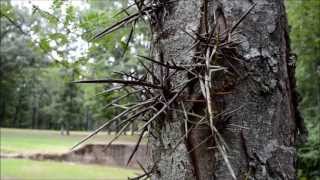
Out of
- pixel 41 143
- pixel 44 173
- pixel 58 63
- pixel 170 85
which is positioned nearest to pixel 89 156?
pixel 44 173

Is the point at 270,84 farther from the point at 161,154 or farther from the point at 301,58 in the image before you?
the point at 301,58

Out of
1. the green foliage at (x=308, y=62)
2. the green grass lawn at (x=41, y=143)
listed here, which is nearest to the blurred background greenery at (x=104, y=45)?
the green foliage at (x=308, y=62)

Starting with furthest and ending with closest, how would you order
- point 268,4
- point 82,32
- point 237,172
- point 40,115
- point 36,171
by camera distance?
point 40,115, point 36,171, point 82,32, point 268,4, point 237,172

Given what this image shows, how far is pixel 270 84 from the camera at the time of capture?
999 millimetres

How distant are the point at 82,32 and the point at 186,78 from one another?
174 centimetres

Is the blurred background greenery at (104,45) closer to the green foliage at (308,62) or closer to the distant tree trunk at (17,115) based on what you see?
the green foliage at (308,62)

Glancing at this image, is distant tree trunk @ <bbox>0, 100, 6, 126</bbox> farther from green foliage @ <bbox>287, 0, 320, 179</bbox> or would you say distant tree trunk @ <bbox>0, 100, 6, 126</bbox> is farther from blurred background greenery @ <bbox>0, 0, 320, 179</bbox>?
green foliage @ <bbox>287, 0, 320, 179</bbox>

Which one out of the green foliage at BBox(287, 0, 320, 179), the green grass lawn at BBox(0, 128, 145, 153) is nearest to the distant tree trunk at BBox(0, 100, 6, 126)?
the green grass lawn at BBox(0, 128, 145, 153)

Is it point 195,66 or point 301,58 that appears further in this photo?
point 301,58

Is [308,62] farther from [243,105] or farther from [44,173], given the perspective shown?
[243,105]

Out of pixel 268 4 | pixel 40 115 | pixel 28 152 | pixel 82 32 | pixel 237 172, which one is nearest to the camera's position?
pixel 237 172

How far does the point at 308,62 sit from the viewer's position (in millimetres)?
9758

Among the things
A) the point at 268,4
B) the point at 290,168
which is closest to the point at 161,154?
the point at 290,168

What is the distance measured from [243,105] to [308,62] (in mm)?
9352
